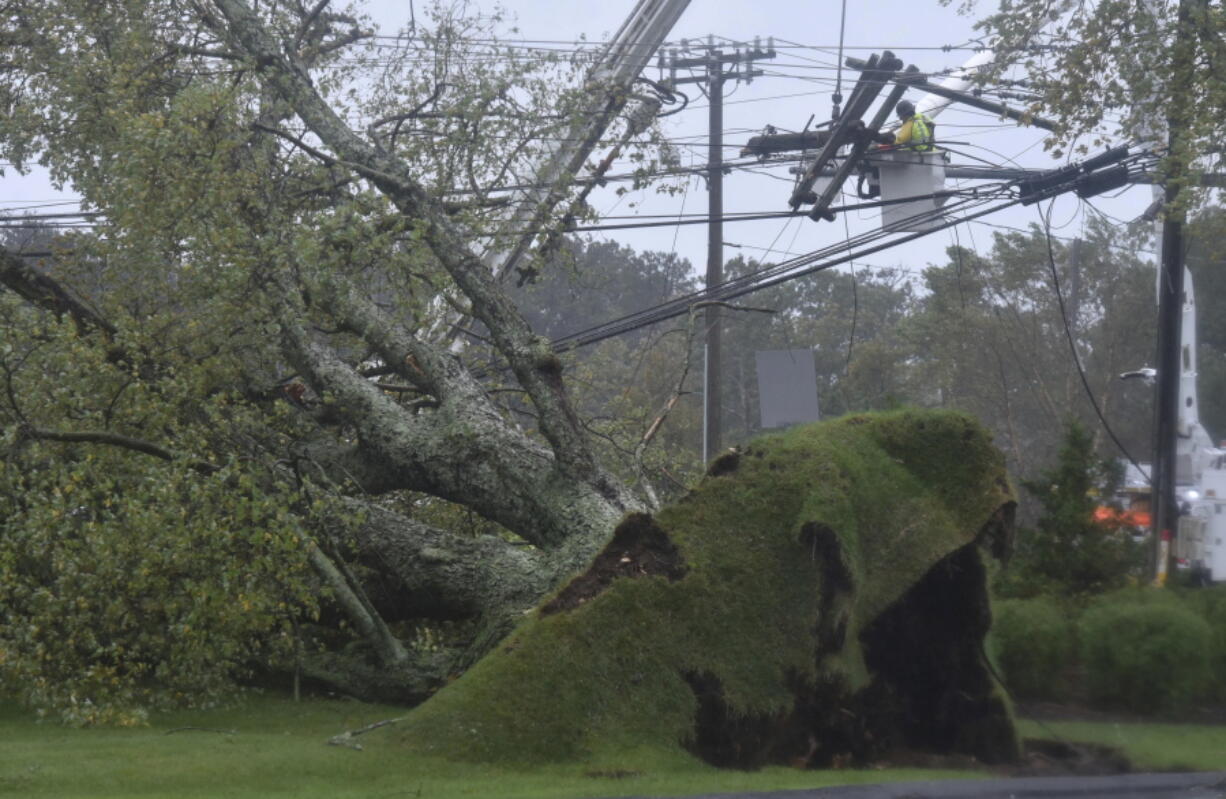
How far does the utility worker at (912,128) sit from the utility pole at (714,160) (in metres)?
2.99

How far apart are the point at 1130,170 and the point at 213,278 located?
9.51 metres

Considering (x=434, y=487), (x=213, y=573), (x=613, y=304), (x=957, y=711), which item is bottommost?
(x=957, y=711)

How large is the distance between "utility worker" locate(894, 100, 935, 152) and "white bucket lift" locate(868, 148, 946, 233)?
0.41ft

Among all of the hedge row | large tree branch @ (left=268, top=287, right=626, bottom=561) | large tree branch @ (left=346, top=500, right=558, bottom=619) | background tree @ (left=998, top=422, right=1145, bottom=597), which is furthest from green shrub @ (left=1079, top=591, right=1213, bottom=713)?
large tree branch @ (left=346, top=500, right=558, bottom=619)

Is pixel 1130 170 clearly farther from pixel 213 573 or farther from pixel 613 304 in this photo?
pixel 613 304

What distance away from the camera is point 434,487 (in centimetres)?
958

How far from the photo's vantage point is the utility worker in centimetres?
1366

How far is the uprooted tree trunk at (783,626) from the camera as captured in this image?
666 cm

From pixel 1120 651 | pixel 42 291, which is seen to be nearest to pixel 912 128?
pixel 1120 651

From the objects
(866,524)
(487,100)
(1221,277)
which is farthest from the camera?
(1221,277)

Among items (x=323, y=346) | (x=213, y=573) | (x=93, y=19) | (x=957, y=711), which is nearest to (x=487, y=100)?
(x=323, y=346)

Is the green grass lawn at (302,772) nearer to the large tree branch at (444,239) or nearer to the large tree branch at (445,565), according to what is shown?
the large tree branch at (445,565)

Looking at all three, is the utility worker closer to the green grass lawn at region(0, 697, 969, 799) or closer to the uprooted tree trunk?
the uprooted tree trunk

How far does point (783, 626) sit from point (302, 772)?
2813 millimetres
